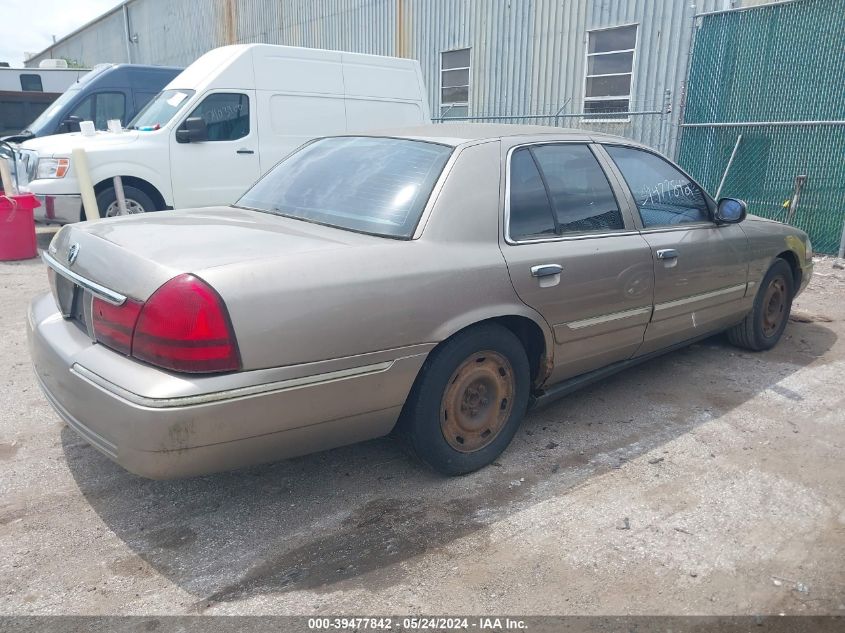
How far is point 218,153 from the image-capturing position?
8.49m

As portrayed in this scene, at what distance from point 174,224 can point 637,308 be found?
8.05ft

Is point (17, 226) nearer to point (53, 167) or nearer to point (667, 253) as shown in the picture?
point (53, 167)

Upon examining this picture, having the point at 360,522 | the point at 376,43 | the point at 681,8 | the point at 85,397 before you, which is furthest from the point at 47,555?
the point at 376,43

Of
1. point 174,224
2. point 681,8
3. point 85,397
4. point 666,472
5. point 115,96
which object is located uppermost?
point 681,8

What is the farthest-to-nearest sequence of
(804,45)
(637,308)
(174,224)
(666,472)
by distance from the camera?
(804,45) → (637,308) → (666,472) → (174,224)

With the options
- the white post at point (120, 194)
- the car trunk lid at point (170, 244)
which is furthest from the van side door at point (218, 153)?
the car trunk lid at point (170, 244)

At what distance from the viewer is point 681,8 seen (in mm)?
10086

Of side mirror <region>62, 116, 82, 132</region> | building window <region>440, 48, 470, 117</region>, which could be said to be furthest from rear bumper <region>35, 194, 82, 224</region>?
building window <region>440, 48, 470, 117</region>

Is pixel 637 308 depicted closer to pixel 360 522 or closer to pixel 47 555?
pixel 360 522

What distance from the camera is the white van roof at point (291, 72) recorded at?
840cm

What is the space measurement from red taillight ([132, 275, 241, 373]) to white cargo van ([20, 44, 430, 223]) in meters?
6.29

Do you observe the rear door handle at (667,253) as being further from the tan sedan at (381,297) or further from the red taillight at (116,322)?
the red taillight at (116,322)

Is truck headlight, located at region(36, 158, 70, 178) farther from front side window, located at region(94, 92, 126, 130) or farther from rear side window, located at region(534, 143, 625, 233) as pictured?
rear side window, located at region(534, 143, 625, 233)

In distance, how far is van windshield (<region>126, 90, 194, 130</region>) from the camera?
27.5 ft
